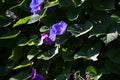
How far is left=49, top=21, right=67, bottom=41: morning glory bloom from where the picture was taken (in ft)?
7.30

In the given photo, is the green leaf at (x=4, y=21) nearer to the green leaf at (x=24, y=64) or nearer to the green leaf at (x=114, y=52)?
the green leaf at (x=24, y=64)

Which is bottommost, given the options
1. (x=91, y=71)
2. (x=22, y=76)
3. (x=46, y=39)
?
(x=22, y=76)

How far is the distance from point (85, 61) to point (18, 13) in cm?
71

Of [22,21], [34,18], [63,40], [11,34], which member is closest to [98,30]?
[63,40]

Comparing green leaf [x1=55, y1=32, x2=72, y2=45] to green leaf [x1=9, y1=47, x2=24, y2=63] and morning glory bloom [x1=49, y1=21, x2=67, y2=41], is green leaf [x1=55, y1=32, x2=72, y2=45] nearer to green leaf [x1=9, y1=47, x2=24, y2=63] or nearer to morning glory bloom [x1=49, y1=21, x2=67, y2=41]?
morning glory bloom [x1=49, y1=21, x2=67, y2=41]

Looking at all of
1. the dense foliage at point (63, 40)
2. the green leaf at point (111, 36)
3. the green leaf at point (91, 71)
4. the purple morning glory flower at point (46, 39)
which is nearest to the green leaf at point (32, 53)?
the dense foliage at point (63, 40)

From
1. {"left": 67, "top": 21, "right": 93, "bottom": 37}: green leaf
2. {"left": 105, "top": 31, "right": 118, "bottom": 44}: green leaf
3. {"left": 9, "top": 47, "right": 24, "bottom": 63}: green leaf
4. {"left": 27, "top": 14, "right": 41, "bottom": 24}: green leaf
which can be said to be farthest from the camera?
{"left": 9, "top": 47, "right": 24, "bottom": 63}: green leaf

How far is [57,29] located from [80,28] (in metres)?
0.15

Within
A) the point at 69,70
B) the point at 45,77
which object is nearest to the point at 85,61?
the point at 69,70

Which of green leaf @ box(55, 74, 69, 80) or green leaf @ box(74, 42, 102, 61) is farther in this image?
green leaf @ box(55, 74, 69, 80)

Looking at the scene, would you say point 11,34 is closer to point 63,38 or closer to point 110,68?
point 63,38

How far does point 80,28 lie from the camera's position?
2207mm


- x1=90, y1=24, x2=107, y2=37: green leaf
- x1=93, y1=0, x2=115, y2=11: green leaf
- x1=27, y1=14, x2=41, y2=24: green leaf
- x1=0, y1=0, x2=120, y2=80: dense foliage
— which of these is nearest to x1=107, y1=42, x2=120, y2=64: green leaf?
x1=0, y1=0, x2=120, y2=80: dense foliage

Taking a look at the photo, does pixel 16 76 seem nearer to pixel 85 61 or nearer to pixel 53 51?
pixel 53 51
